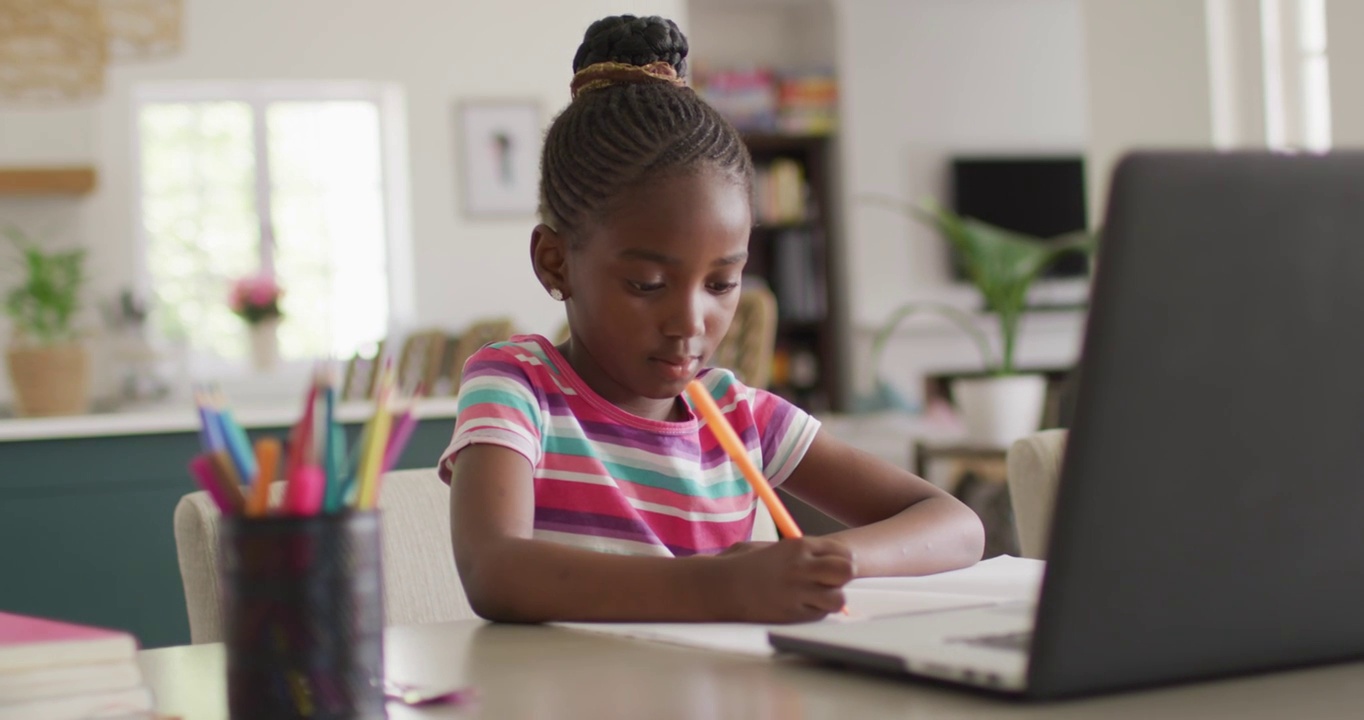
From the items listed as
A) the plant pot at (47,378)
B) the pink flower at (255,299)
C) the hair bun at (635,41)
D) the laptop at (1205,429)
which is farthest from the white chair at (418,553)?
the pink flower at (255,299)

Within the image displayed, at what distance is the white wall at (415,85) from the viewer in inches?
235

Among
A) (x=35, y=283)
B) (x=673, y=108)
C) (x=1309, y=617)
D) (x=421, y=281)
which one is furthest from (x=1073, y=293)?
(x=1309, y=617)

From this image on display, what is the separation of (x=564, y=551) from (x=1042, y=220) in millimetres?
7532

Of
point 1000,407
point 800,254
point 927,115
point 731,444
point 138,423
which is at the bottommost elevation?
point 1000,407

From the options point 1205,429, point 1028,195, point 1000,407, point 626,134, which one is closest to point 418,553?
point 626,134

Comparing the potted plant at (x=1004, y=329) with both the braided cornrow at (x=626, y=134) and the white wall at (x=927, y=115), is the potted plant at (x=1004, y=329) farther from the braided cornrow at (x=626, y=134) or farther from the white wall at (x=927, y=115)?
the white wall at (x=927, y=115)

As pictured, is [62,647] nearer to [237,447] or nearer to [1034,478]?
[237,447]

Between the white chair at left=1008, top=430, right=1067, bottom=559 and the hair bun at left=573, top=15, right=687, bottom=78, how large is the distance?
0.41m

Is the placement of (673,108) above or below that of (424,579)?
above

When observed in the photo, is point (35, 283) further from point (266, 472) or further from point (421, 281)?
point (266, 472)

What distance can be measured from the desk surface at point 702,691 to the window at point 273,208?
214 inches

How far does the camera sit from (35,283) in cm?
455

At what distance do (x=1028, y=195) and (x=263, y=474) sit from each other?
25.7 feet

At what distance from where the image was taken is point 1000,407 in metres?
3.82
